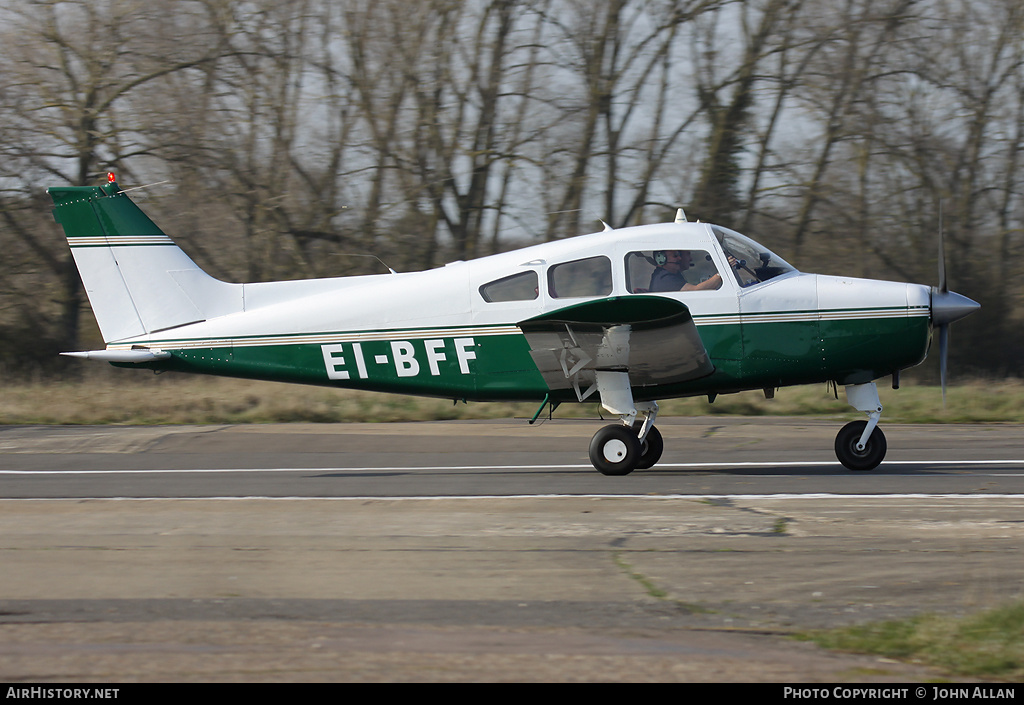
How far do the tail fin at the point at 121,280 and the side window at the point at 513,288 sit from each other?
2.76m

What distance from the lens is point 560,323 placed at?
8.98m

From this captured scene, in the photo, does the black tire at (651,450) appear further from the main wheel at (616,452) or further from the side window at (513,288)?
the side window at (513,288)

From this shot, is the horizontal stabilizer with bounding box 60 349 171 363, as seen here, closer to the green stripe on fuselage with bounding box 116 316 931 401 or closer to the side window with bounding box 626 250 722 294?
the green stripe on fuselage with bounding box 116 316 931 401

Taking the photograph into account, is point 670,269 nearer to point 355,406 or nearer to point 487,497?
point 487,497

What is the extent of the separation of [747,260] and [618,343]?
61.9 inches

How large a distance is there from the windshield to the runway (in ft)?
6.39

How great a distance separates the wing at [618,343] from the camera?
28.7ft

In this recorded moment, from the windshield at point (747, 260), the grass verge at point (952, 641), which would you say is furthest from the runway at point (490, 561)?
the windshield at point (747, 260)

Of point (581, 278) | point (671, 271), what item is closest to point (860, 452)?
point (671, 271)

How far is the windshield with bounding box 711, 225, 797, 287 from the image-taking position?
9406 mm

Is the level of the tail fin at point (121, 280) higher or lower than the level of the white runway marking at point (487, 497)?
higher
